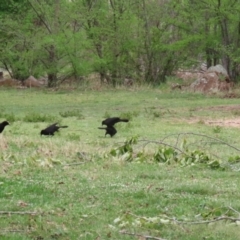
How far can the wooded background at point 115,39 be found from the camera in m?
36.9

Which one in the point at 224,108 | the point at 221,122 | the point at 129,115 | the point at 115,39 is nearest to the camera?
the point at 221,122

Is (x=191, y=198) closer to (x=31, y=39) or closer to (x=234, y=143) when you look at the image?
(x=234, y=143)

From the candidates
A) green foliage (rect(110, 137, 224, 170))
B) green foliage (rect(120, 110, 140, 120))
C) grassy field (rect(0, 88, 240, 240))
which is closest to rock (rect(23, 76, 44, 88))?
green foliage (rect(120, 110, 140, 120))

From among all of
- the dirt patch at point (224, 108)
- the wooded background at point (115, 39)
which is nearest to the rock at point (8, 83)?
the wooded background at point (115, 39)

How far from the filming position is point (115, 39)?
3841cm

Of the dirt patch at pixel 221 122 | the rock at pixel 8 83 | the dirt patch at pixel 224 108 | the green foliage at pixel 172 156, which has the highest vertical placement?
the green foliage at pixel 172 156

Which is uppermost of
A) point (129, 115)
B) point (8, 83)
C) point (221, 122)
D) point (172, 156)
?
point (172, 156)

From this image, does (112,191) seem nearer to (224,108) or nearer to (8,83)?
(224,108)

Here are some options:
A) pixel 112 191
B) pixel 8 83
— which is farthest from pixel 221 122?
pixel 8 83

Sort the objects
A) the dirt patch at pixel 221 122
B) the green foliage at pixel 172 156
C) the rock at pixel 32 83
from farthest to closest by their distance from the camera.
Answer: the rock at pixel 32 83
the dirt patch at pixel 221 122
the green foliage at pixel 172 156

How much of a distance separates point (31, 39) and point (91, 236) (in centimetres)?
3318

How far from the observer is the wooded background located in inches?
1452

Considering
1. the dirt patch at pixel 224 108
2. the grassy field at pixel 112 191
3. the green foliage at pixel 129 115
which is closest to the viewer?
the grassy field at pixel 112 191

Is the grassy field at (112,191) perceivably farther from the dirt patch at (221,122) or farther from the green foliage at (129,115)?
the green foliage at (129,115)
